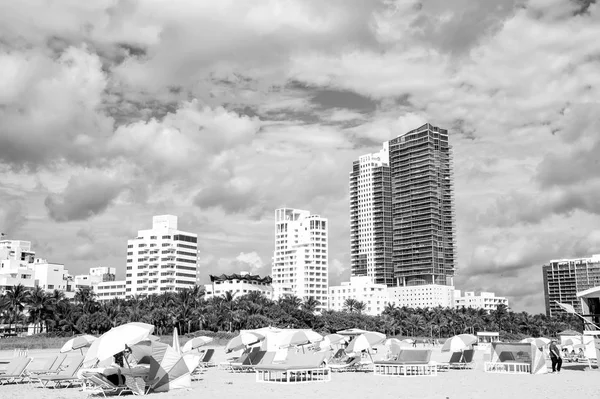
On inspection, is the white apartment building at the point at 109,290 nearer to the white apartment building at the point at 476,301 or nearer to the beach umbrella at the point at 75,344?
the white apartment building at the point at 476,301

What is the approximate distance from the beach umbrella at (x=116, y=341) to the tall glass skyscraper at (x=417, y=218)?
170401 mm

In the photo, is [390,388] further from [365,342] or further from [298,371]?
[365,342]

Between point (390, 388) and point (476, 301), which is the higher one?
point (476, 301)

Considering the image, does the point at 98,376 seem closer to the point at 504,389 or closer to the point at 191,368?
the point at 191,368

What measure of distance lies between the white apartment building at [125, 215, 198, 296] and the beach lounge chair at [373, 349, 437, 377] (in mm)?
118457

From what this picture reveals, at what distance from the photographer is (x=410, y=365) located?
24.7 meters

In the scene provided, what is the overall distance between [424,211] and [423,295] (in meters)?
26.7

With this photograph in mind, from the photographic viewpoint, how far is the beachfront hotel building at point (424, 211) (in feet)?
611

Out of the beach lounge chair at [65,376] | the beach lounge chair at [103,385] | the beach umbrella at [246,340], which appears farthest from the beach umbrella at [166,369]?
the beach umbrella at [246,340]

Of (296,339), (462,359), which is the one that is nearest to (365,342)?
(296,339)

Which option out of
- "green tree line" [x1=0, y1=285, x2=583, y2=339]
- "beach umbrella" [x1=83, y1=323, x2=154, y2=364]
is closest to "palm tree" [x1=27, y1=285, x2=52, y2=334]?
"green tree line" [x1=0, y1=285, x2=583, y2=339]

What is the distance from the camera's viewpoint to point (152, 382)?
18.6m

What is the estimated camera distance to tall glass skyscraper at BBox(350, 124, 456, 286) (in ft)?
614

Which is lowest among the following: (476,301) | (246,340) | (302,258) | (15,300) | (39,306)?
(246,340)
